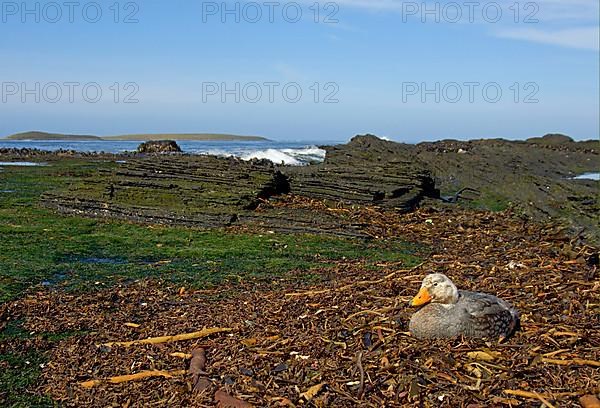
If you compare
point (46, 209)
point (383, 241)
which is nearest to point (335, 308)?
point (383, 241)

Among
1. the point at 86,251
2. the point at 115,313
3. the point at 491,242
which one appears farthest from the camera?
the point at 491,242

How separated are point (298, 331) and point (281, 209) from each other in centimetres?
843

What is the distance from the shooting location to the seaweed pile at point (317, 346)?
4.42 m

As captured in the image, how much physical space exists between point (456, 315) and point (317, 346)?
1172mm

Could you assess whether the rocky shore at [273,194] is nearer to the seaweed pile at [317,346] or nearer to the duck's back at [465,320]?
the seaweed pile at [317,346]

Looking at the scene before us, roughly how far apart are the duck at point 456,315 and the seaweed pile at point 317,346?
3.9 inches

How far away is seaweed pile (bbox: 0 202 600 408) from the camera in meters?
4.42

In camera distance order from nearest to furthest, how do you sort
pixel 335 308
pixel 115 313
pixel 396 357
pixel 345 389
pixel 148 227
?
pixel 345 389, pixel 396 357, pixel 335 308, pixel 115 313, pixel 148 227

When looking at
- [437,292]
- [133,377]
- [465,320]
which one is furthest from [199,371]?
[465,320]

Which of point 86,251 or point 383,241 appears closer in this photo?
point 86,251

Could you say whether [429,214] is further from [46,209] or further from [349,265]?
[46,209]

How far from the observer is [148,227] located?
43.5ft

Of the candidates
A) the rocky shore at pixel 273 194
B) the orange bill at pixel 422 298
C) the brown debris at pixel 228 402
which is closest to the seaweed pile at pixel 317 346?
the brown debris at pixel 228 402

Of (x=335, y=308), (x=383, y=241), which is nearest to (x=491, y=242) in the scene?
(x=383, y=241)
